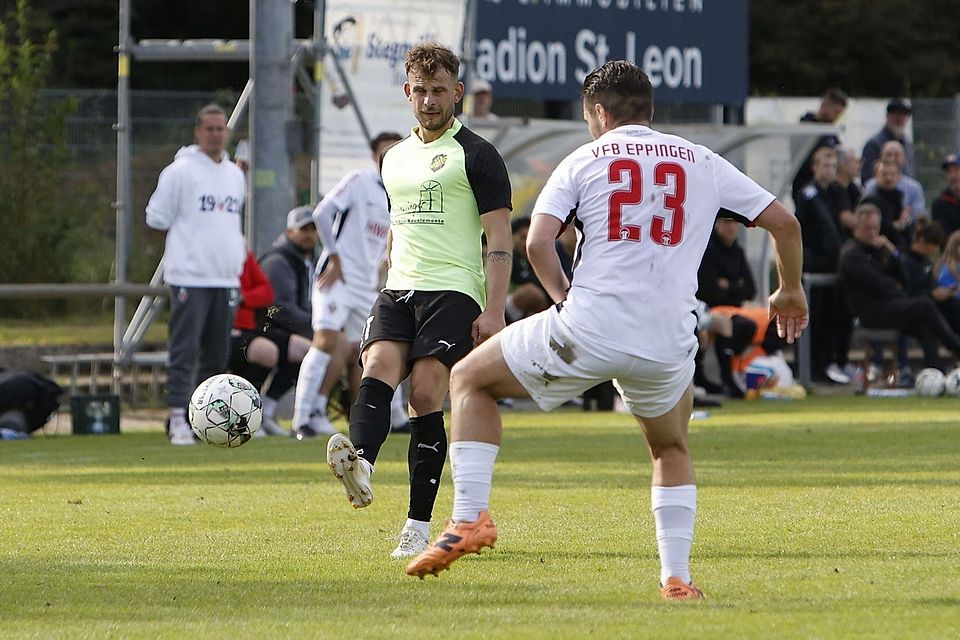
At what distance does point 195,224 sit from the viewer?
1456 cm

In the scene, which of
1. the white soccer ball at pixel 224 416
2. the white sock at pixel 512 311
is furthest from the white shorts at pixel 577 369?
the white sock at pixel 512 311

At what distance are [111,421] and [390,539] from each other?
7924mm

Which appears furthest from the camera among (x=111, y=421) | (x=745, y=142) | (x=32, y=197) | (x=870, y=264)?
(x=32, y=197)

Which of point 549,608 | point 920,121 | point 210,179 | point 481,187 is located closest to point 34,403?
point 210,179

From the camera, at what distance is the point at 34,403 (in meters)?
15.1

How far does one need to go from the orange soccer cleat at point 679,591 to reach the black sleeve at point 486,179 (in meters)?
2.09

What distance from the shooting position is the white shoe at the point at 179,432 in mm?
14336

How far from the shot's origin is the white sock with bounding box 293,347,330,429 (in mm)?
14391

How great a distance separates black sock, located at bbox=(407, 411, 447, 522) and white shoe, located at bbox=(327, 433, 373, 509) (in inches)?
13.0

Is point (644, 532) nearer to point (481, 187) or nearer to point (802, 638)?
point (481, 187)

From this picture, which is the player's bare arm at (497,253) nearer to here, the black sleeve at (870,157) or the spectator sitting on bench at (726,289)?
the spectator sitting on bench at (726,289)

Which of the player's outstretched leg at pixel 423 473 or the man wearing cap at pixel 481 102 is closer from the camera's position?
the player's outstretched leg at pixel 423 473

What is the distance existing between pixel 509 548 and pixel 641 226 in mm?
1910

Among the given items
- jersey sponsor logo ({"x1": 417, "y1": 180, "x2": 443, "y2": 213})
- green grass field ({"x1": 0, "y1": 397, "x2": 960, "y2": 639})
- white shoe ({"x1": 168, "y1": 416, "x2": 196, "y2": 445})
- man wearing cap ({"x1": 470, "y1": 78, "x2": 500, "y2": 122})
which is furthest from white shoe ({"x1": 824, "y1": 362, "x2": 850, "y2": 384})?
jersey sponsor logo ({"x1": 417, "y1": 180, "x2": 443, "y2": 213})
